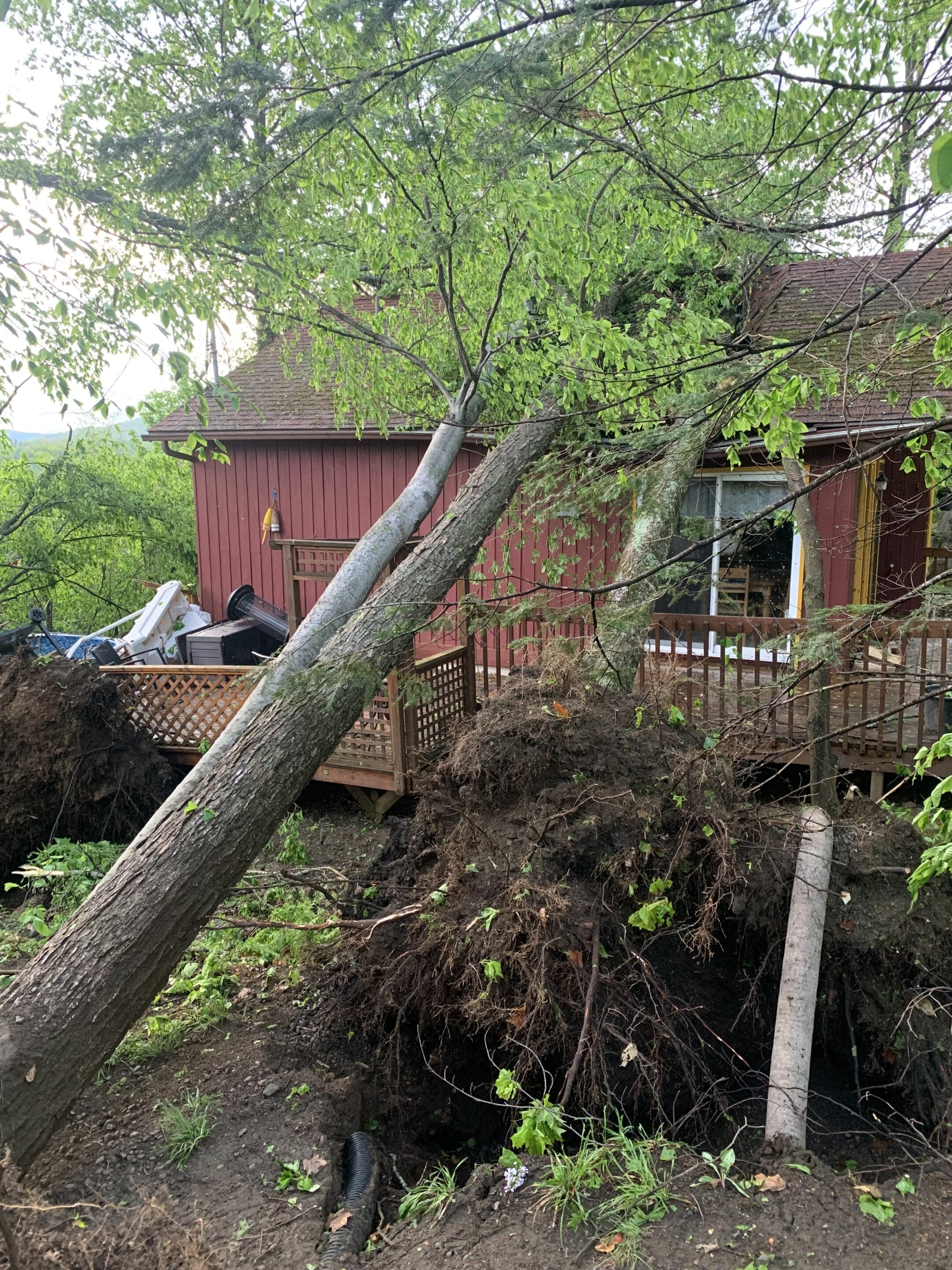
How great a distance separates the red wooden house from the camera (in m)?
6.96

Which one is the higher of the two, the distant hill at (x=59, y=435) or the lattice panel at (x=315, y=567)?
the distant hill at (x=59, y=435)

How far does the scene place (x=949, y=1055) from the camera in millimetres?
3873

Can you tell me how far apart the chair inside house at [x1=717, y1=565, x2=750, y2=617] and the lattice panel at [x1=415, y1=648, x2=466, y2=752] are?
11.0 ft

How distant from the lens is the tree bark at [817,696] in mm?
4789

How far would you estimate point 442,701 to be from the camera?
23.6ft

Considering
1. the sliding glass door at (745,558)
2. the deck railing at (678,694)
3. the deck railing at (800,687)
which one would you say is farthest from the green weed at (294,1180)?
the sliding glass door at (745,558)

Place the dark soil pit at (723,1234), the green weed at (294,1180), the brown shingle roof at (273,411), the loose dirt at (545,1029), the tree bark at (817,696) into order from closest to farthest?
the dark soil pit at (723,1234) → the loose dirt at (545,1029) → the green weed at (294,1180) → the tree bark at (817,696) → the brown shingle roof at (273,411)

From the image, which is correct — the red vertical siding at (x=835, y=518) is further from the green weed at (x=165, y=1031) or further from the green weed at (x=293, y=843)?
the green weed at (x=165, y=1031)

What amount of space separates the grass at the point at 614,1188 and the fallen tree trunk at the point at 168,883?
2.02 meters

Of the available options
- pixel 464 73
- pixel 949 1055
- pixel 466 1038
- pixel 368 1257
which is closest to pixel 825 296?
pixel 464 73

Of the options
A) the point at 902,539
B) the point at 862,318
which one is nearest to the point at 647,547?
the point at 862,318

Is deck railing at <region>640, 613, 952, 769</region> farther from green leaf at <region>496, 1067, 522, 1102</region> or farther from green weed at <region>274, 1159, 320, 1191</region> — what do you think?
green weed at <region>274, 1159, 320, 1191</region>

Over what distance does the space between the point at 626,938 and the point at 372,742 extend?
3.75 metres

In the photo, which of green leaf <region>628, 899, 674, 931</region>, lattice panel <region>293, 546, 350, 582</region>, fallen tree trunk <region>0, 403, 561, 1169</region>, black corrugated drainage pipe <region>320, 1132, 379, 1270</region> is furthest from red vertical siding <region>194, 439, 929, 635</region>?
black corrugated drainage pipe <region>320, 1132, 379, 1270</region>
